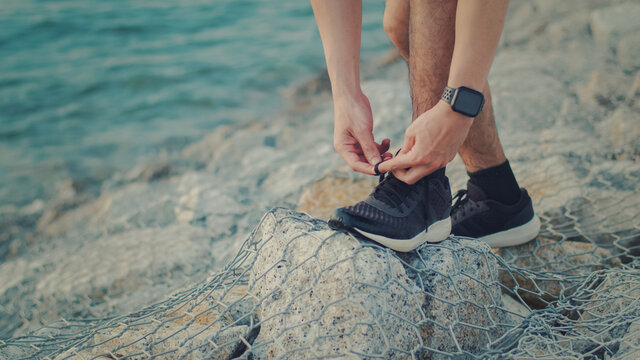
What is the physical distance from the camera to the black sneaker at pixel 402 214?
145 cm

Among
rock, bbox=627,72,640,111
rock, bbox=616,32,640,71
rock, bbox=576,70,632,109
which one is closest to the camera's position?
rock, bbox=627,72,640,111

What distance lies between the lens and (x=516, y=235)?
6.30ft

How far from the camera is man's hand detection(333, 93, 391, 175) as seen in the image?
1554 mm

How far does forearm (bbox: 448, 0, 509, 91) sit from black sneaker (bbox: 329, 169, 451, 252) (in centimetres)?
36

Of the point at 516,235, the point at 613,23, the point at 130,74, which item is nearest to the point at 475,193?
the point at 516,235

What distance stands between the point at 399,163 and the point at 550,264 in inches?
39.0

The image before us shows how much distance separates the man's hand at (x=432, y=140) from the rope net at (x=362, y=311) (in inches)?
11.6

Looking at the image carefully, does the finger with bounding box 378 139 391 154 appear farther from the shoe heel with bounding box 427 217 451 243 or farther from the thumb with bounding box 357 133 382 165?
the shoe heel with bounding box 427 217 451 243

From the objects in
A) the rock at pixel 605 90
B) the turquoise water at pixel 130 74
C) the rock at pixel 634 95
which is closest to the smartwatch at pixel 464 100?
the rock at pixel 634 95

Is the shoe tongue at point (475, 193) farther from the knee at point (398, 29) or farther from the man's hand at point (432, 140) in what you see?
the knee at point (398, 29)

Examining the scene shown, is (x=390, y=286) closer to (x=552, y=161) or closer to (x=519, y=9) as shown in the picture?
(x=552, y=161)

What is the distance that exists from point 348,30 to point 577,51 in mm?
4377

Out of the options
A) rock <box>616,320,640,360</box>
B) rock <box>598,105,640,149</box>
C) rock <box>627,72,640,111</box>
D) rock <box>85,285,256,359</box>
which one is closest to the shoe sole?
rock <box>616,320,640,360</box>

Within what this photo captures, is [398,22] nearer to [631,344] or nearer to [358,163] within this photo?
[358,163]
